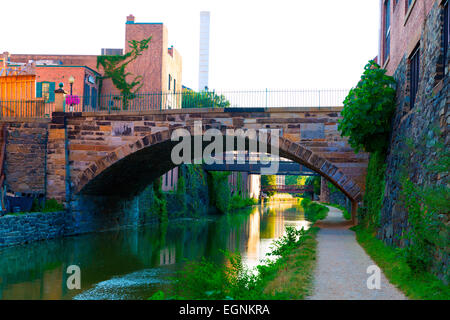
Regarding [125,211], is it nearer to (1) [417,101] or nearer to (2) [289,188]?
(1) [417,101]

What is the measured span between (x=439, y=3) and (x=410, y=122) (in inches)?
125

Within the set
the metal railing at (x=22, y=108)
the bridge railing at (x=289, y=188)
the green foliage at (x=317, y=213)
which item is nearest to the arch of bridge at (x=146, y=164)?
the metal railing at (x=22, y=108)

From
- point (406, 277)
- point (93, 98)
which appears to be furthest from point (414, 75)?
point (93, 98)

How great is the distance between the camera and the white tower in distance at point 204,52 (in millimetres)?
77562

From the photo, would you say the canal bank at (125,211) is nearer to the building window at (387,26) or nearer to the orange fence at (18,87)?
the orange fence at (18,87)

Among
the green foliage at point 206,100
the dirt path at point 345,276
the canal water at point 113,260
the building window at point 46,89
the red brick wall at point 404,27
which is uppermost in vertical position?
the building window at point 46,89

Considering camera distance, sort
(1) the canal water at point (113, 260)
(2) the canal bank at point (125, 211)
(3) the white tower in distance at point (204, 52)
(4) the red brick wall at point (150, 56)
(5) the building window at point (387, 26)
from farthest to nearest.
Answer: (3) the white tower in distance at point (204, 52), (4) the red brick wall at point (150, 56), (5) the building window at point (387, 26), (2) the canal bank at point (125, 211), (1) the canal water at point (113, 260)

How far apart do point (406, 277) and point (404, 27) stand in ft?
28.8

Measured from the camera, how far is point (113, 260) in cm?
1552

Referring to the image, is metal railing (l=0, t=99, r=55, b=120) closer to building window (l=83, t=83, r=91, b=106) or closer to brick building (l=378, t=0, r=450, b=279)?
building window (l=83, t=83, r=91, b=106)

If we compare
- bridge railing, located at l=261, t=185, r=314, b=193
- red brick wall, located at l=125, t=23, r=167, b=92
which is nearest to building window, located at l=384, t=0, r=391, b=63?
red brick wall, located at l=125, t=23, r=167, b=92

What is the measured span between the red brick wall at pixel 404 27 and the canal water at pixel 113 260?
7.42m

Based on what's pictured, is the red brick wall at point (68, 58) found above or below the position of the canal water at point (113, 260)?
above
